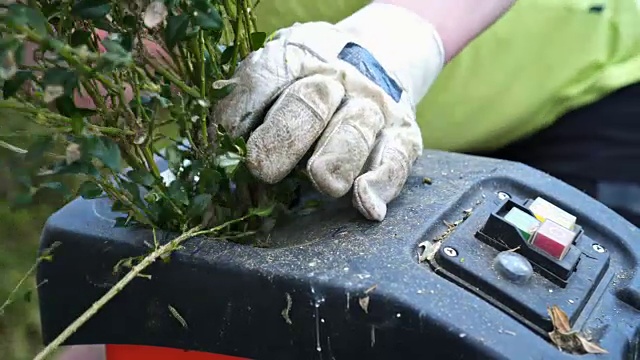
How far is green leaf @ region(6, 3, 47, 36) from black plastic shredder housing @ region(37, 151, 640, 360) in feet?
0.87

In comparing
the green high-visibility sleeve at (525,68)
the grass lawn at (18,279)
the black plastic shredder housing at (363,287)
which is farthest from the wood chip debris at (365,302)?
the grass lawn at (18,279)

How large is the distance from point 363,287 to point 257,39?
29 cm

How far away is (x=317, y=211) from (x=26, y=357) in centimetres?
97

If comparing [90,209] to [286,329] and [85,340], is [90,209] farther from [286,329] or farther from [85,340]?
[286,329]

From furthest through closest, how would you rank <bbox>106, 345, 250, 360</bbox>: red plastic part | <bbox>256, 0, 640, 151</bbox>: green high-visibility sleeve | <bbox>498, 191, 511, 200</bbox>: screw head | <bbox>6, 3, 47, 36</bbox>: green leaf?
<bbox>256, 0, 640, 151</bbox>: green high-visibility sleeve < <bbox>498, 191, 511, 200</bbox>: screw head < <bbox>106, 345, 250, 360</bbox>: red plastic part < <bbox>6, 3, 47, 36</bbox>: green leaf

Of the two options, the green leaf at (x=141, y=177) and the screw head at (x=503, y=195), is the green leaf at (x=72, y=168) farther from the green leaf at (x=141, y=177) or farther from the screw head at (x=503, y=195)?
the screw head at (x=503, y=195)

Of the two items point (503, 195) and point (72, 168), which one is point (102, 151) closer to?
point (72, 168)

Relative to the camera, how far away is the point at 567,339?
65cm

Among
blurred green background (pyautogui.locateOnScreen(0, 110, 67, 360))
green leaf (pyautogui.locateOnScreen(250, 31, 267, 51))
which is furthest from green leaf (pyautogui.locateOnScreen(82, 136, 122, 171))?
blurred green background (pyautogui.locateOnScreen(0, 110, 67, 360))

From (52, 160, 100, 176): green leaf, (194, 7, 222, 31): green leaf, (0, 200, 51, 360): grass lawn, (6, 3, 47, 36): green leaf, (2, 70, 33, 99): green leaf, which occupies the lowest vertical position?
(0, 200, 51, 360): grass lawn

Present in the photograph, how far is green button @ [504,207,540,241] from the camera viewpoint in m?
0.73

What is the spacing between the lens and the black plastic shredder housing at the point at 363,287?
2.09 ft

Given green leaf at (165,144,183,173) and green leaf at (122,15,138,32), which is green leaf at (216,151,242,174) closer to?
green leaf at (165,144,183,173)

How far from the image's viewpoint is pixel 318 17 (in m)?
1.35
